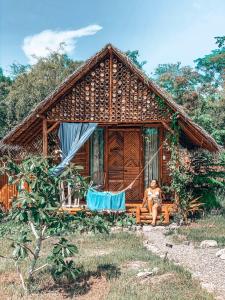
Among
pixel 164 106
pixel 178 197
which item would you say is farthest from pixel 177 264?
pixel 164 106

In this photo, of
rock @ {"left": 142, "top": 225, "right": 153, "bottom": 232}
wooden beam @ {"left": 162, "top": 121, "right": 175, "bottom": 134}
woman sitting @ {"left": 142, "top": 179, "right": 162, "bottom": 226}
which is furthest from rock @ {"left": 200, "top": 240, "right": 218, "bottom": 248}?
wooden beam @ {"left": 162, "top": 121, "right": 175, "bottom": 134}

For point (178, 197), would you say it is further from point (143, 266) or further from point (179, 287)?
point (179, 287)

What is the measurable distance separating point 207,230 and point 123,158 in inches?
147

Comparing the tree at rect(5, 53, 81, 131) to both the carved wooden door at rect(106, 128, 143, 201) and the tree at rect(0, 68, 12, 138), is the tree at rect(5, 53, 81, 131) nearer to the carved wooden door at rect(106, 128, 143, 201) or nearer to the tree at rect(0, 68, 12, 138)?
the tree at rect(0, 68, 12, 138)

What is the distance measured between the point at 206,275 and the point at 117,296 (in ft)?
5.85

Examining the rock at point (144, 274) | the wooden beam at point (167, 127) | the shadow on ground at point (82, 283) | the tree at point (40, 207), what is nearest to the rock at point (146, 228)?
the wooden beam at point (167, 127)

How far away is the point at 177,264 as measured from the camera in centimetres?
711

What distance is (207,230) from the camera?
1001 cm

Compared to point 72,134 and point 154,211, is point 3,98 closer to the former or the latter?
point 72,134

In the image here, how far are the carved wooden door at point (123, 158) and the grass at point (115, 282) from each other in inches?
193

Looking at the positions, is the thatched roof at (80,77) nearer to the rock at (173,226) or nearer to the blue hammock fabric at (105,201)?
the rock at (173,226)

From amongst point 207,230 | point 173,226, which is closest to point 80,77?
point 173,226

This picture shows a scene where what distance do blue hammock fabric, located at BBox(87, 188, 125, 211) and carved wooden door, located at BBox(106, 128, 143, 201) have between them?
6.06ft

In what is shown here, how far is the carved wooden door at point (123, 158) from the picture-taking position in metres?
12.7
